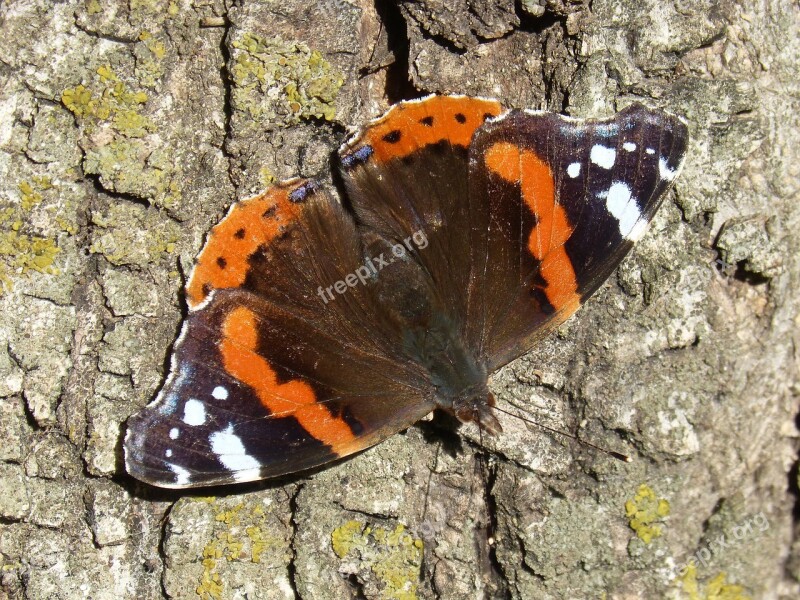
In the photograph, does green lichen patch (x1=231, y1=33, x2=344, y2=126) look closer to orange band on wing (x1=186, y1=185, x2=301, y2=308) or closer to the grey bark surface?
the grey bark surface

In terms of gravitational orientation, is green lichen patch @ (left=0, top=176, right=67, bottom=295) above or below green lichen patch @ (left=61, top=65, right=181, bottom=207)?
below

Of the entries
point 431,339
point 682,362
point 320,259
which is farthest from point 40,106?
point 682,362

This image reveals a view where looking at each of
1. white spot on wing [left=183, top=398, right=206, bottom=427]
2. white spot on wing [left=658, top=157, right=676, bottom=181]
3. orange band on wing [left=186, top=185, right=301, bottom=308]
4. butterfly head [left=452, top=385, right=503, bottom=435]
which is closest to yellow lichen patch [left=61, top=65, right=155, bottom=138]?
orange band on wing [left=186, top=185, right=301, bottom=308]

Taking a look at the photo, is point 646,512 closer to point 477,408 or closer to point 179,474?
point 477,408

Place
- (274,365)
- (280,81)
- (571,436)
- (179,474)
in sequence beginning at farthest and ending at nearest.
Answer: (571,436) < (274,365) < (280,81) < (179,474)

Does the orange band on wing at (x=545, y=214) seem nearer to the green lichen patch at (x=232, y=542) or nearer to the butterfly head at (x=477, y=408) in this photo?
the butterfly head at (x=477, y=408)

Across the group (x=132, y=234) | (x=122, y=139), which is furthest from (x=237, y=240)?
(x=122, y=139)
